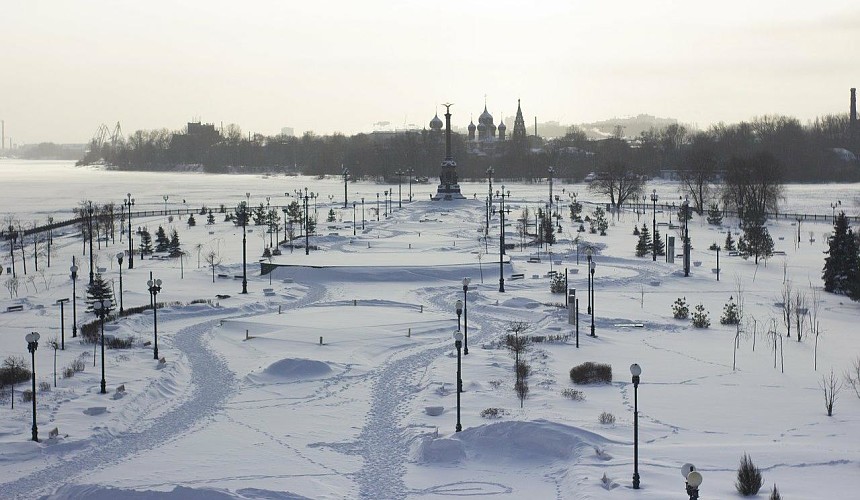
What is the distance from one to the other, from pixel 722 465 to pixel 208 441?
9.58 m

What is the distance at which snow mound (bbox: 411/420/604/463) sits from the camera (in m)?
17.5

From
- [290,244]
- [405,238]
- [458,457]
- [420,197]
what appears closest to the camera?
[458,457]

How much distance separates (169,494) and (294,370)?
8921mm

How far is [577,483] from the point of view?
15852 millimetres

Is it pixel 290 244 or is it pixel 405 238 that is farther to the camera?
pixel 405 238

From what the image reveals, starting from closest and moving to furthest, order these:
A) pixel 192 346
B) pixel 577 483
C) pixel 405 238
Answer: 1. pixel 577 483
2. pixel 192 346
3. pixel 405 238

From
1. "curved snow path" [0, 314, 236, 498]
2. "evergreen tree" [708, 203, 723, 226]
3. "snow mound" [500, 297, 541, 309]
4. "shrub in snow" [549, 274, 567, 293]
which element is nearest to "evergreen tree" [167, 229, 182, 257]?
"shrub in snow" [549, 274, 567, 293]

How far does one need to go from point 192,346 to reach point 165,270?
55.1 feet

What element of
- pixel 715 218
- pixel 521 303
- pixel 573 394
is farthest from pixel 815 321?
pixel 715 218

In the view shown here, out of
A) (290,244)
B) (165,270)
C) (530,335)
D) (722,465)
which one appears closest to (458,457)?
(722,465)

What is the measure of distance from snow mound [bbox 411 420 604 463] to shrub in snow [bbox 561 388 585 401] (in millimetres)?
2764

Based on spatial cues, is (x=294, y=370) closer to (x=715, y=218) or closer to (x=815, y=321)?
(x=815, y=321)

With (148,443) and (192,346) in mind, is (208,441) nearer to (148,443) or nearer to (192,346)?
(148,443)

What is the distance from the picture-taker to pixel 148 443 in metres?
18.7
